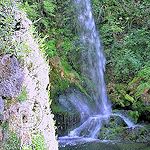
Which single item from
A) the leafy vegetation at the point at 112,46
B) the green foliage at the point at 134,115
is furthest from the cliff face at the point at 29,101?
the green foliage at the point at 134,115

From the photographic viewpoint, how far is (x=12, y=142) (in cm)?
318

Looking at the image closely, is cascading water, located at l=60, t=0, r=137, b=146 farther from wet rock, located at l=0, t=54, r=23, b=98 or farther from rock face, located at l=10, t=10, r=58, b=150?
wet rock, located at l=0, t=54, r=23, b=98

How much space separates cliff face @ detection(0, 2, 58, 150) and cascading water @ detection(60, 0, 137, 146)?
258 inches

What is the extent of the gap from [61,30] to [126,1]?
3496 millimetres

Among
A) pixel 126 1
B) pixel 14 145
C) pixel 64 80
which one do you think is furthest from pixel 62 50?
pixel 14 145

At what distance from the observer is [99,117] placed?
12219 mm

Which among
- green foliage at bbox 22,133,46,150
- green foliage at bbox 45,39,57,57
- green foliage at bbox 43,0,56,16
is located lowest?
green foliage at bbox 22,133,46,150

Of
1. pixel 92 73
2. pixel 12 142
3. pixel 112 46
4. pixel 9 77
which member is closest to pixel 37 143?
pixel 12 142

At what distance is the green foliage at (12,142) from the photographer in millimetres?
3126

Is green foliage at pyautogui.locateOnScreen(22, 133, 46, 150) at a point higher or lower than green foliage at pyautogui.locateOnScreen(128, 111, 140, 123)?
lower

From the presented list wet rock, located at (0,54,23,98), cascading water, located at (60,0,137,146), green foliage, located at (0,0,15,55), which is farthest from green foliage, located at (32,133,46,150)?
cascading water, located at (60,0,137,146)

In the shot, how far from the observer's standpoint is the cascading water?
1154cm

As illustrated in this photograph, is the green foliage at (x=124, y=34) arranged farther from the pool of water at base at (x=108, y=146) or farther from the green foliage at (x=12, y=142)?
the green foliage at (x=12, y=142)

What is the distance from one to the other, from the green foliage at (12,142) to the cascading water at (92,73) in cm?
758
